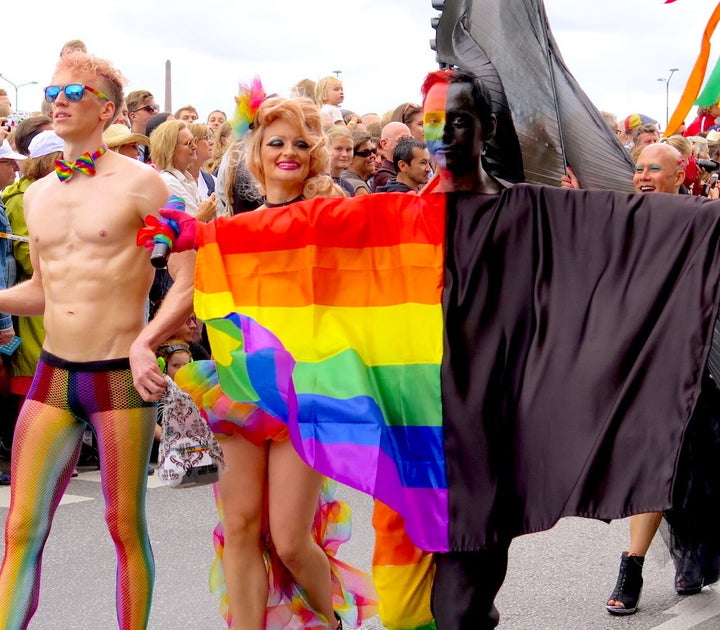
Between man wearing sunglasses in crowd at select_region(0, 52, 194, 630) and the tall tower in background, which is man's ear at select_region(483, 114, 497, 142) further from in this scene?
the tall tower in background

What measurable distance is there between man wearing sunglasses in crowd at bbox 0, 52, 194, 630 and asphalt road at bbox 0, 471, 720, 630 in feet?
3.36

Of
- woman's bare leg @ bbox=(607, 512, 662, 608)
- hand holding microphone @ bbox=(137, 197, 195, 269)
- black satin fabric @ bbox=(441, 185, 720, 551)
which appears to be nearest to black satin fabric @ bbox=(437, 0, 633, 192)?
black satin fabric @ bbox=(441, 185, 720, 551)

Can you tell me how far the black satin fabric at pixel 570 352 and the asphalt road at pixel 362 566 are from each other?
1.66 m

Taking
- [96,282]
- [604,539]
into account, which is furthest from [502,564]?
[604,539]

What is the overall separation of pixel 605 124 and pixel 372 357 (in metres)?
1.05

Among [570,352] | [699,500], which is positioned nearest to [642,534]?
[699,500]

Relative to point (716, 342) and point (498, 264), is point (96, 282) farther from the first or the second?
point (716, 342)

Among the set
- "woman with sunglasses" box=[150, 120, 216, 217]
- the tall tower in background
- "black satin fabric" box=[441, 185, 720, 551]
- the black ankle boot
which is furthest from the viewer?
the tall tower in background

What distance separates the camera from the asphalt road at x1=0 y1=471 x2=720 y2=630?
16.4 ft

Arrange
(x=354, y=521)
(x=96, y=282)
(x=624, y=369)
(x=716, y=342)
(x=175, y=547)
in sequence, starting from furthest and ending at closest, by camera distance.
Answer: (x=354, y=521), (x=175, y=547), (x=96, y=282), (x=716, y=342), (x=624, y=369)

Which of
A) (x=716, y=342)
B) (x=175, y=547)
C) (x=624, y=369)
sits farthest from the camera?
(x=175, y=547)

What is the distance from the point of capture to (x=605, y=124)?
3.92 m

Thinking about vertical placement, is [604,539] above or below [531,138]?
below

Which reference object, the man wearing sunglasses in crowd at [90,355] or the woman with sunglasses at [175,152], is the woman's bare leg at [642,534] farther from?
the woman with sunglasses at [175,152]
